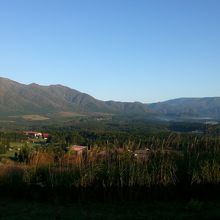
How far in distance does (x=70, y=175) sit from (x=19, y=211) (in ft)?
6.28

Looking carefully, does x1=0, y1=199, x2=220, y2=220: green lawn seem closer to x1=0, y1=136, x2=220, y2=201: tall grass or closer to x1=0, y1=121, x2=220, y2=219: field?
x1=0, y1=121, x2=220, y2=219: field

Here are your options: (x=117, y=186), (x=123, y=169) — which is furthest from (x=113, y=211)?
(x=123, y=169)

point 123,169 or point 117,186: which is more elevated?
point 123,169

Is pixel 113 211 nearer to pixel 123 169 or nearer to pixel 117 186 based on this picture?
pixel 117 186

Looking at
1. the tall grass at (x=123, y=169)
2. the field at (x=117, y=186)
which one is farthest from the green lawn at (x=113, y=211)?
the tall grass at (x=123, y=169)

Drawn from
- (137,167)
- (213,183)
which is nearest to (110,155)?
(137,167)

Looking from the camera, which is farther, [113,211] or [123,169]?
[123,169]

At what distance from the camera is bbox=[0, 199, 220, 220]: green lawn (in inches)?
323

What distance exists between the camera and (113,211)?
8.69 metres

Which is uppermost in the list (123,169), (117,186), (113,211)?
(123,169)

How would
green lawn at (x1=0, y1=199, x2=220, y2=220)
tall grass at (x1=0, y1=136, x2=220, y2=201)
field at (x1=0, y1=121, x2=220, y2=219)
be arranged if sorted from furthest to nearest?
tall grass at (x1=0, y1=136, x2=220, y2=201), field at (x1=0, y1=121, x2=220, y2=219), green lawn at (x1=0, y1=199, x2=220, y2=220)

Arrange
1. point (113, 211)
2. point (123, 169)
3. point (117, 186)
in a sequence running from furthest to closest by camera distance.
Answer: point (123, 169) < point (117, 186) < point (113, 211)

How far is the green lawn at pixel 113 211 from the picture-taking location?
821 cm

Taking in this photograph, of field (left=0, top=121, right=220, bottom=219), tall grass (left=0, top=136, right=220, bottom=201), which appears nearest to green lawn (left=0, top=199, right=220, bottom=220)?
field (left=0, top=121, right=220, bottom=219)
